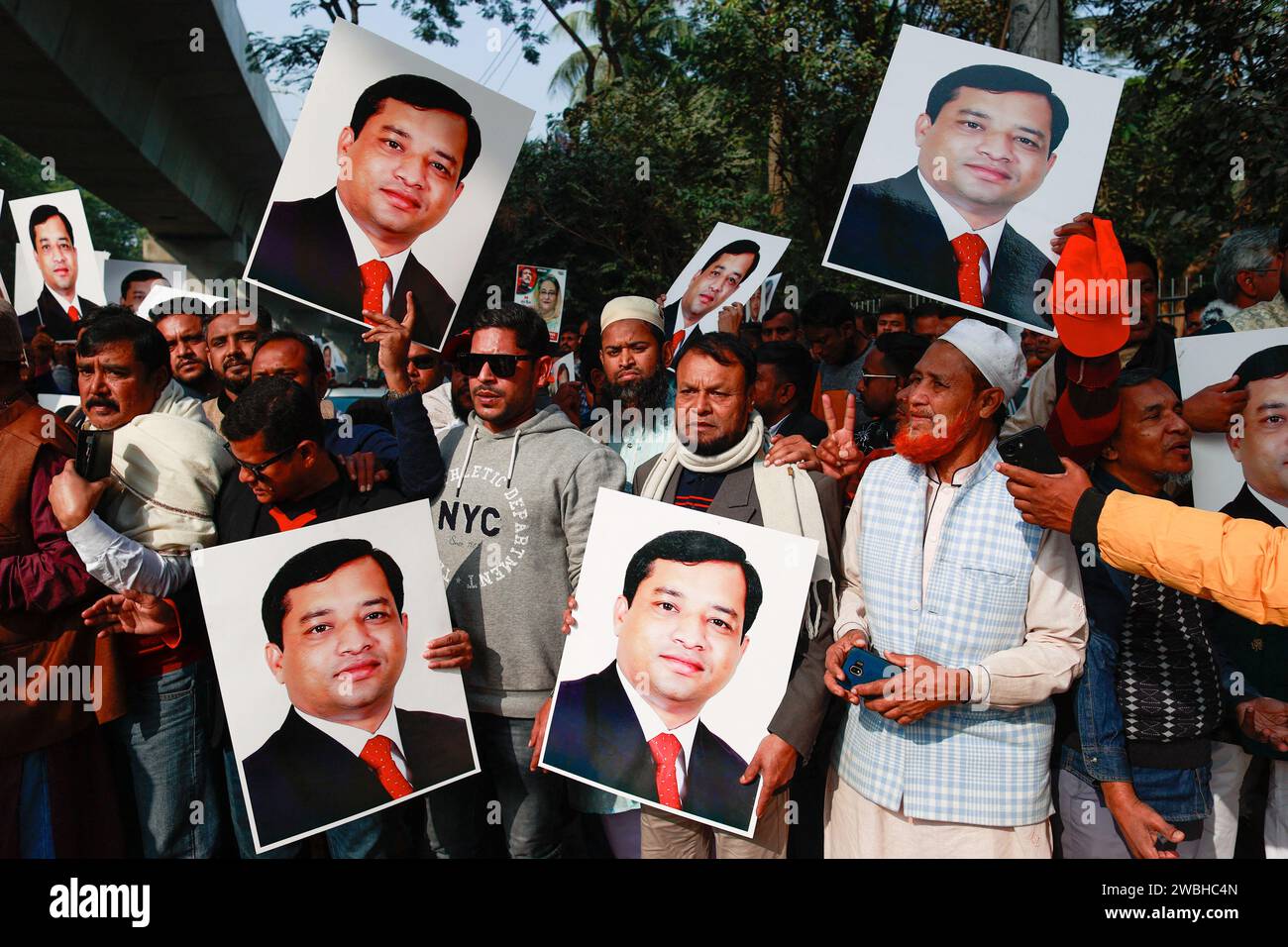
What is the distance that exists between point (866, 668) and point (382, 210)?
2.06 metres

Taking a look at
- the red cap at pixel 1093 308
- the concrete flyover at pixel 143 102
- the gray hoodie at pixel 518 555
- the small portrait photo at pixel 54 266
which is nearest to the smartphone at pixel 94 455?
the gray hoodie at pixel 518 555

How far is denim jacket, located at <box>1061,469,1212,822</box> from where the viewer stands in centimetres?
288

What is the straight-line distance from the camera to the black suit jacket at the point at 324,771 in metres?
2.99

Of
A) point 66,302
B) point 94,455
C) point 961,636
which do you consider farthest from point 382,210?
point 66,302

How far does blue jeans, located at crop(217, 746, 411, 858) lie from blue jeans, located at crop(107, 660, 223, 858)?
9 centimetres

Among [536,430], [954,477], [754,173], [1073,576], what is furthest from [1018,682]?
[754,173]

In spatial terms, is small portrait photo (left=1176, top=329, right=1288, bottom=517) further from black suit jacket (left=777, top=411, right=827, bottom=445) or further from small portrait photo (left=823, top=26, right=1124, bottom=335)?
black suit jacket (left=777, top=411, right=827, bottom=445)

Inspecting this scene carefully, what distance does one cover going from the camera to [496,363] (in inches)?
130

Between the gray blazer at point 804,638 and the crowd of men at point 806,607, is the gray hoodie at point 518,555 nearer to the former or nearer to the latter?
the crowd of men at point 806,607

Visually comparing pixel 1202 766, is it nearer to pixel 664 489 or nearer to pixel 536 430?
pixel 664 489

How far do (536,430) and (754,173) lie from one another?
18.5 m

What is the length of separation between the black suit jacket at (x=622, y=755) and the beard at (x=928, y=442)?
971 mm
